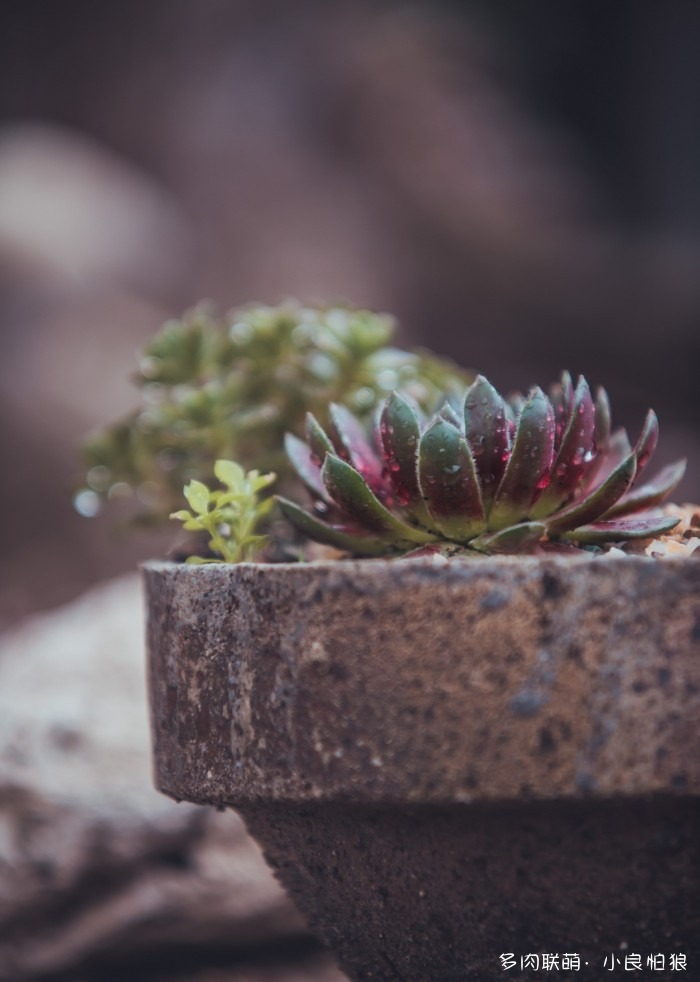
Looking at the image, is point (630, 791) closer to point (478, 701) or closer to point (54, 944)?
point (478, 701)

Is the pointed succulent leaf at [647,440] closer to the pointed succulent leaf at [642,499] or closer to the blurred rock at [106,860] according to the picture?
the pointed succulent leaf at [642,499]

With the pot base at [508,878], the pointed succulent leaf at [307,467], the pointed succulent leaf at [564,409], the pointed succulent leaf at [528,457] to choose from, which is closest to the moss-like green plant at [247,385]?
the pointed succulent leaf at [307,467]

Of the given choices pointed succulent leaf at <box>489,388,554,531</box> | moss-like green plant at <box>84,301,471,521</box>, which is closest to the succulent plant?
pointed succulent leaf at <box>489,388,554,531</box>

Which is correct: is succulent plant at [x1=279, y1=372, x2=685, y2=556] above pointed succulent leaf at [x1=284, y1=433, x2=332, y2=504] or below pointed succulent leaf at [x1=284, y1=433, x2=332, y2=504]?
below

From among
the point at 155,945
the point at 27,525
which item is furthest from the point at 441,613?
the point at 27,525

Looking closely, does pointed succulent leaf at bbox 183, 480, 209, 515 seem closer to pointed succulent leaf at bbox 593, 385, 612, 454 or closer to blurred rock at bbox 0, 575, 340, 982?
pointed succulent leaf at bbox 593, 385, 612, 454

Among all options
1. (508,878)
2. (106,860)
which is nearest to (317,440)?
(508,878)
